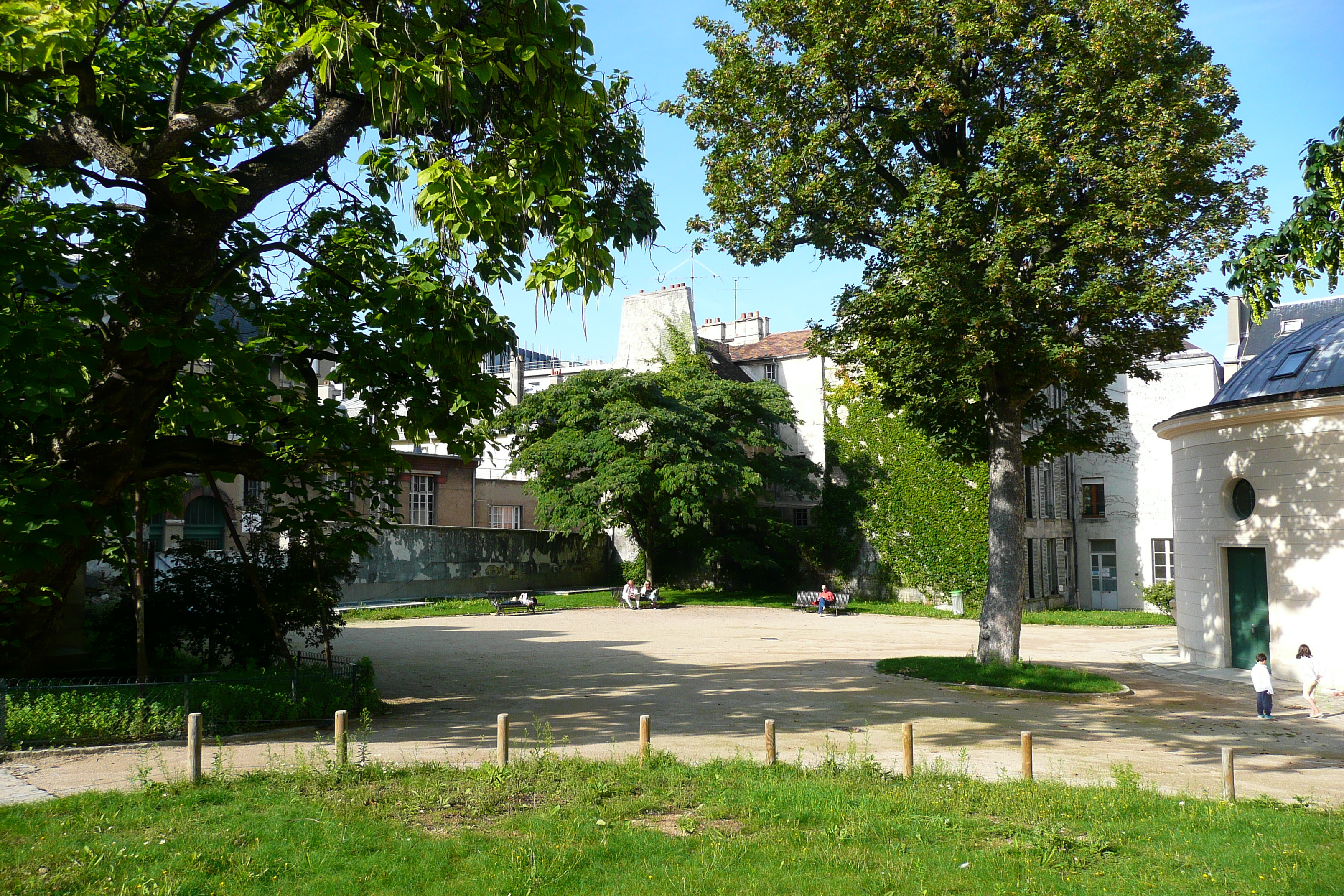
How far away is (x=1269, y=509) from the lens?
18016 millimetres

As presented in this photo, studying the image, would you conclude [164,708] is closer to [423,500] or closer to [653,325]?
[423,500]

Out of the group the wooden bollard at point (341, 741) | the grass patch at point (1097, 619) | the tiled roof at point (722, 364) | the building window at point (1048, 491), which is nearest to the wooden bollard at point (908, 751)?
the wooden bollard at point (341, 741)

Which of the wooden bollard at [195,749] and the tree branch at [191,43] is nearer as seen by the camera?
the wooden bollard at [195,749]

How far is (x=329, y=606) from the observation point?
52.2 ft

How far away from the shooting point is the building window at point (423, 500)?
1612 inches

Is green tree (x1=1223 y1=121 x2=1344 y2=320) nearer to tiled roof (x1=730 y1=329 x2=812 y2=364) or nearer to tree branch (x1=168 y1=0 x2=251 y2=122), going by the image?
tree branch (x1=168 y1=0 x2=251 y2=122)


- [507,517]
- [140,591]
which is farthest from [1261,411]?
[507,517]

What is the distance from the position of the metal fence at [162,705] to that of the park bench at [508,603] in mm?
A: 19957

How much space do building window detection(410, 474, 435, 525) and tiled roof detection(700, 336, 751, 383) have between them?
1373 centimetres

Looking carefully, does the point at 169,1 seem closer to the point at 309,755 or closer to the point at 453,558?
the point at 309,755

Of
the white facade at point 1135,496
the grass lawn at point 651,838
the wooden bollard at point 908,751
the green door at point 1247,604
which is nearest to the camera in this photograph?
the grass lawn at point 651,838

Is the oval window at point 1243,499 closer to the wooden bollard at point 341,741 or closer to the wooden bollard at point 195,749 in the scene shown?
the wooden bollard at point 341,741

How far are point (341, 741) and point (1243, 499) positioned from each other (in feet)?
57.8

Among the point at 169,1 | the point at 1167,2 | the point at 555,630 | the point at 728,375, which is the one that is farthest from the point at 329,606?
the point at 728,375
